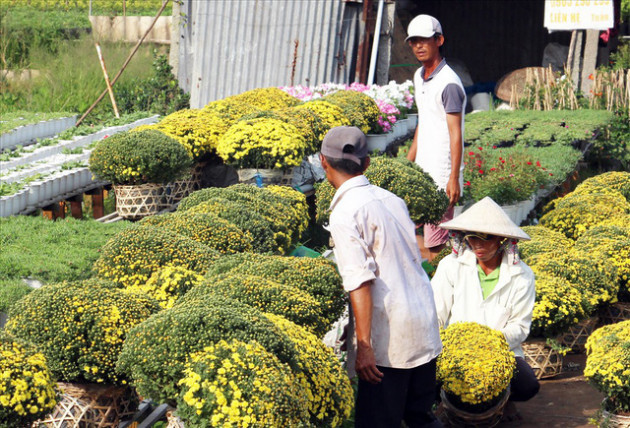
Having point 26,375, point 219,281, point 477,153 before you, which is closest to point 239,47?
point 477,153

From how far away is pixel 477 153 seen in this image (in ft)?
37.1

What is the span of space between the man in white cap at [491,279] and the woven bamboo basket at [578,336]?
1.60 meters

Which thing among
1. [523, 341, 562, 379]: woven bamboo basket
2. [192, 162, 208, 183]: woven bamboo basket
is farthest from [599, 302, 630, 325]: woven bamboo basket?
[192, 162, 208, 183]: woven bamboo basket

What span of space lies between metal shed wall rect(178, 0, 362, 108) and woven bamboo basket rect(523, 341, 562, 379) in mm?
7756

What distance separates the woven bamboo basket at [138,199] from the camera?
789cm

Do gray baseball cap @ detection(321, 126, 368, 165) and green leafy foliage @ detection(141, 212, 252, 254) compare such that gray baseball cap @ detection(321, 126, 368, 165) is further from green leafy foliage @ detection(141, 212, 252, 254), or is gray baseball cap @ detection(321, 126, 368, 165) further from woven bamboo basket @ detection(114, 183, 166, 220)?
woven bamboo basket @ detection(114, 183, 166, 220)

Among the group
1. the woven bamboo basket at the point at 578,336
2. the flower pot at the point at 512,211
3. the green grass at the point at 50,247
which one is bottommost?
the woven bamboo basket at the point at 578,336

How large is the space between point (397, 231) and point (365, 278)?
0.97 ft

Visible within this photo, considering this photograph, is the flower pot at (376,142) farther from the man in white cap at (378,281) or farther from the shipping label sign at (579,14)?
the shipping label sign at (579,14)

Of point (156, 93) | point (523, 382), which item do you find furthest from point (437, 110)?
point (156, 93)

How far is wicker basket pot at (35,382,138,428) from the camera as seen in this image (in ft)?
15.0

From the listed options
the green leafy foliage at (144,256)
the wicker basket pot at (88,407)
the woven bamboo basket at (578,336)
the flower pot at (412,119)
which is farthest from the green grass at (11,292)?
the flower pot at (412,119)

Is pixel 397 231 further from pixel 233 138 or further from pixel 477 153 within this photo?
pixel 477 153

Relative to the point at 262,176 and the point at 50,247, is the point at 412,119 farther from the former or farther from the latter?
the point at 50,247
